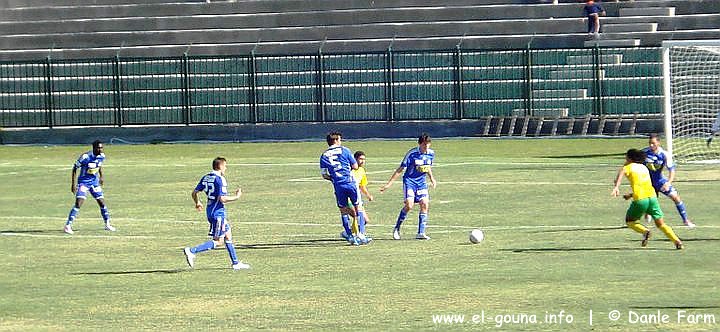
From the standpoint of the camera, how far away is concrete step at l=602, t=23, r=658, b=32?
52594mm

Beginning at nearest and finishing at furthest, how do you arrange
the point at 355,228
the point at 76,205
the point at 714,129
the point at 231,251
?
1. the point at 231,251
2. the point at 355,228
3. the point at 76,205
4. the point at 714,129

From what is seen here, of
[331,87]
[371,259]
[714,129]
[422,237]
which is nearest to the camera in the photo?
[371,259]

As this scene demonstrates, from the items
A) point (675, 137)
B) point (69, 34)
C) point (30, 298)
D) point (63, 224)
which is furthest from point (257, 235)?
point (69, 34)

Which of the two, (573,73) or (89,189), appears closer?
(89,189)

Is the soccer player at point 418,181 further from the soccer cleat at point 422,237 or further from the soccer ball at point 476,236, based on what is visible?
the soccer ball at point 476,236

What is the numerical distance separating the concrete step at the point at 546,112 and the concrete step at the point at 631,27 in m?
3.99

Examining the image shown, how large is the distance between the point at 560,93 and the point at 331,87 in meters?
8.11

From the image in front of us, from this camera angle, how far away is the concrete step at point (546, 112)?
168ft

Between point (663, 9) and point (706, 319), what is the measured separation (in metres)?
38.0

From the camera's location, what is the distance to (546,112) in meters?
51.5

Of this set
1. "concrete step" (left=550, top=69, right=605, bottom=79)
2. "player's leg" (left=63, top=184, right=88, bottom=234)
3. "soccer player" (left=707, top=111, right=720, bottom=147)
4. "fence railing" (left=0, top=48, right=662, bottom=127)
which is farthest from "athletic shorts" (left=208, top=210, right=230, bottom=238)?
"concrete step" (left=550, top=69, right=605, bottom=79)

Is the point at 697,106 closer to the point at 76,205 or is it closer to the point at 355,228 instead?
the point at 355,228

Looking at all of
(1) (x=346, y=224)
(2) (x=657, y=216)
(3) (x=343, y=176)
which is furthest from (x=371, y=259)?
(2) (x=657, y=216)

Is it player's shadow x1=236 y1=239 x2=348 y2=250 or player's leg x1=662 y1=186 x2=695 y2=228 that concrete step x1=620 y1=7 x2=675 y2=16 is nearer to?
player's leg x1=662 y1=186 x2=695 y2=228
